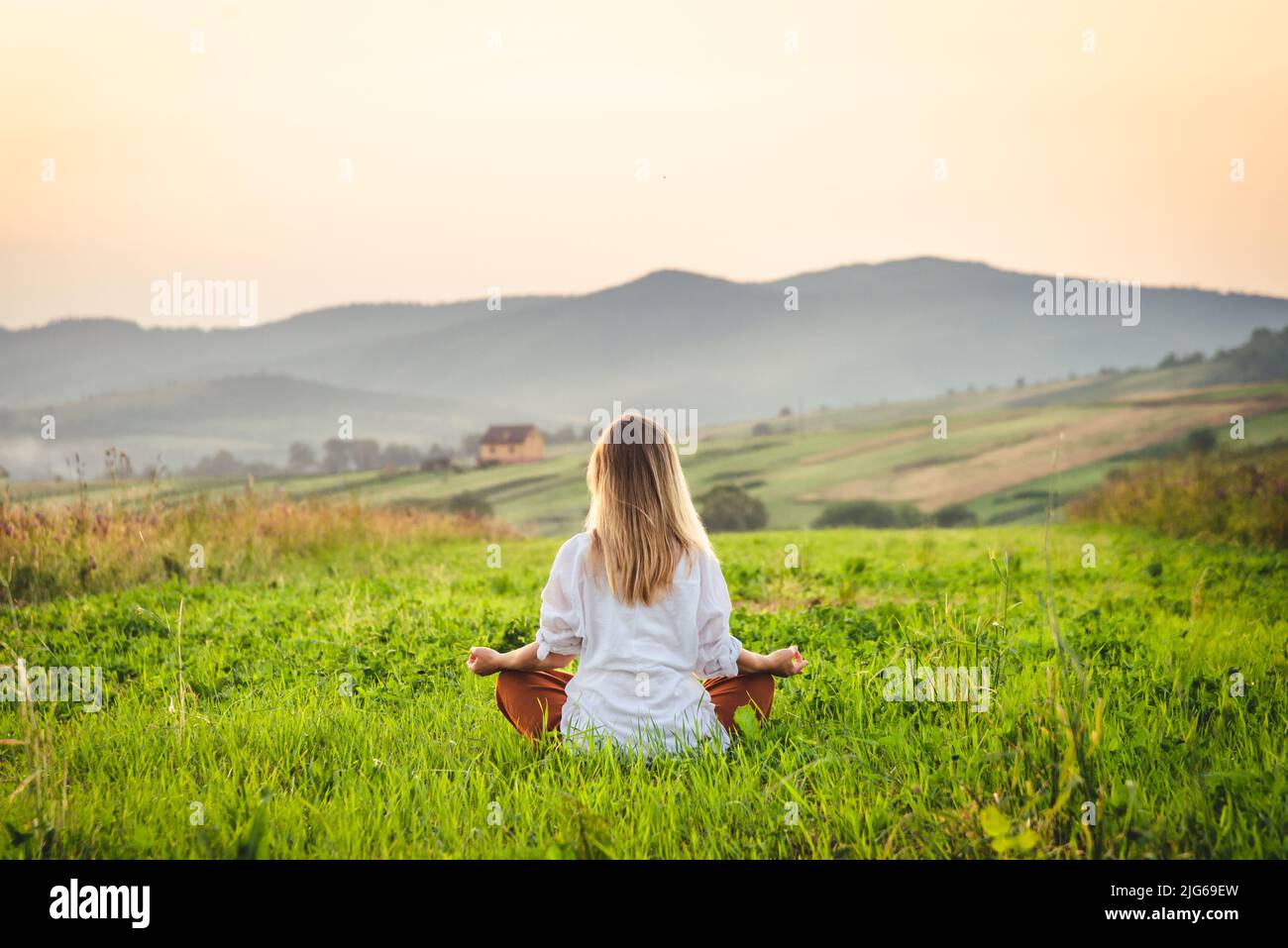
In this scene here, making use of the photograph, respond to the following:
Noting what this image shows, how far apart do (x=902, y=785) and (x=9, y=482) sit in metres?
11.7

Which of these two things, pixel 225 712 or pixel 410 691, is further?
pixel 410 691

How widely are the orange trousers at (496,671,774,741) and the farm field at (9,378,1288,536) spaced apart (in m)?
21.9

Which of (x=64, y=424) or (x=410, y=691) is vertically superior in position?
(x=64, y=424)

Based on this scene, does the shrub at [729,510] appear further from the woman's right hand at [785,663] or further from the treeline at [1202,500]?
the woman's right hand at [785,663]

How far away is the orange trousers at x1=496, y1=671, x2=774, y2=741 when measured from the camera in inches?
179

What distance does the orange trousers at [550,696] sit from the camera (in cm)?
456

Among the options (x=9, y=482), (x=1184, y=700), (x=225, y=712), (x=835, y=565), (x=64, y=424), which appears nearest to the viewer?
(x=1184, y=700)

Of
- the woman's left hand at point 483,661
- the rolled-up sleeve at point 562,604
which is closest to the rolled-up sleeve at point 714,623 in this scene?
the rolled-up sleeve at point 562,604

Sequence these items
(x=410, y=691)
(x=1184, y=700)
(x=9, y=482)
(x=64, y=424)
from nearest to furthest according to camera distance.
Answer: (x=1184, y=700) → (x=410, y=691) → (x=9, y=482) → (x=64, y=424)
